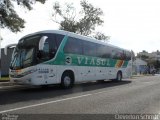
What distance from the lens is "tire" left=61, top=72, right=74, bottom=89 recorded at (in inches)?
708

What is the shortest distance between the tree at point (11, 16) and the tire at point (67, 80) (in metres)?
8.78

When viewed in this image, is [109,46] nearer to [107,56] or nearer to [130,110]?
[107,56]

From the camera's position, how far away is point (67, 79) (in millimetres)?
18375

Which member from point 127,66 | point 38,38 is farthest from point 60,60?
point 127,66

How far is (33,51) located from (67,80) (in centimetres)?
326

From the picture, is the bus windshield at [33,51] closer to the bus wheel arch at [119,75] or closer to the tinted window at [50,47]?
the tinted window at [50,47]

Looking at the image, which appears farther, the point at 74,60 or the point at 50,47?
the point at 74,60

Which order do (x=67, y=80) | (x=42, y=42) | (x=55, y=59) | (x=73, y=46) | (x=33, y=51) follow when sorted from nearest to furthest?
(x=42, y=42) < (x=33, y=51) < (x=55, y=59) < (x=67, y=80) < (x=73, y=46)

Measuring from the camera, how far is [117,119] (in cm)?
859

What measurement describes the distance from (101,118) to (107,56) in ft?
54.1

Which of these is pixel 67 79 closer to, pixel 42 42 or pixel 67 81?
pixel 67 81

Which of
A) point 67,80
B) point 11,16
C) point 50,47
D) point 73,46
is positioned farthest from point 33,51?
point 11,16

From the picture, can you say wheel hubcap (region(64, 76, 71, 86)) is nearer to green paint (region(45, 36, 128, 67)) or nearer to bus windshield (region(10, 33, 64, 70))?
green paint (region(45, 36, 128, 67))

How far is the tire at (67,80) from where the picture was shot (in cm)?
1797
